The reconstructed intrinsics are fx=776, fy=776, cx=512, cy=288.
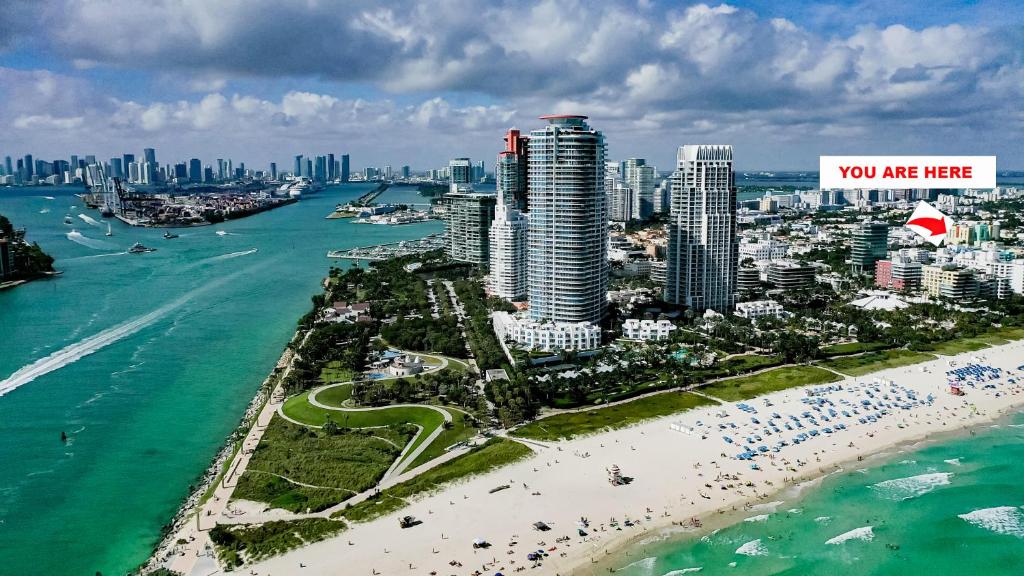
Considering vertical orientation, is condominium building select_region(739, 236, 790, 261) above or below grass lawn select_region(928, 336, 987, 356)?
above

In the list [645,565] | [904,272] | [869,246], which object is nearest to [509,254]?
[904,272]

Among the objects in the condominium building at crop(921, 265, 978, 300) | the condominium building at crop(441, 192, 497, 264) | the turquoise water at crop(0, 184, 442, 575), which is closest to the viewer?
the turquoise water at crop(0, 184, 442, 575)

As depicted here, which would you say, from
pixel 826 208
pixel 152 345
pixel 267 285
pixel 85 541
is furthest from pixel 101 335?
pixel 826 208

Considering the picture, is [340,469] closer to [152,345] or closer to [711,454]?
[711,454]

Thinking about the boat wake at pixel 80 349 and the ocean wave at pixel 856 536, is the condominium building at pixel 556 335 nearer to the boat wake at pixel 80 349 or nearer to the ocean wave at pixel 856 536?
the ocean wave at pixel 856 536

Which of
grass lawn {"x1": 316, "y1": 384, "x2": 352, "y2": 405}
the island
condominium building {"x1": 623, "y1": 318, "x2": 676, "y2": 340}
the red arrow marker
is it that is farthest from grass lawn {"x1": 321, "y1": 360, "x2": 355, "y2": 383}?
the island

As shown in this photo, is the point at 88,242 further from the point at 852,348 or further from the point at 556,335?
the point at 852,348

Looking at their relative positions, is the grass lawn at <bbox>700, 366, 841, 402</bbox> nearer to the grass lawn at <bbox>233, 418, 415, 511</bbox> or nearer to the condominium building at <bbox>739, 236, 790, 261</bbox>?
the grass lawn at <bbox>233, 418, 415, 511</bbox>
